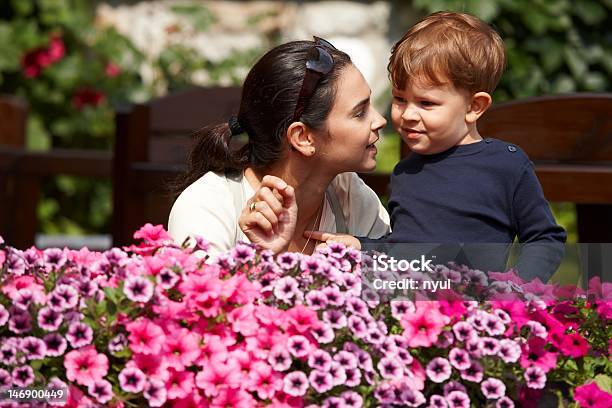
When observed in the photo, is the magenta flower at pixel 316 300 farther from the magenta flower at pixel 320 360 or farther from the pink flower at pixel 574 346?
the pink flower at pixel 574 346

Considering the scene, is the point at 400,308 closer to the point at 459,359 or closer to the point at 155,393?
the point at 459,359

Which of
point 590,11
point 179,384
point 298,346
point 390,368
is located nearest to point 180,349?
point 179,384

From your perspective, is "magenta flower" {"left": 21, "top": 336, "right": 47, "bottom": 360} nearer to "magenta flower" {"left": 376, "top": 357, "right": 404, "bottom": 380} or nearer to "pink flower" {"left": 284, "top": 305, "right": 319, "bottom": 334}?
"pink flower" {"left": 284, "top": 305, "right": 319, "bottom": 334}

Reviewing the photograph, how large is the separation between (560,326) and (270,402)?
0.47m

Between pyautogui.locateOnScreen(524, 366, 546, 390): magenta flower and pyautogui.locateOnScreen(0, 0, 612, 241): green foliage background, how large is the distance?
11.3 feet

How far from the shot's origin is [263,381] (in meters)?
1.62

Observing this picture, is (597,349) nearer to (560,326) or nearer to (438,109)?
(560,326)

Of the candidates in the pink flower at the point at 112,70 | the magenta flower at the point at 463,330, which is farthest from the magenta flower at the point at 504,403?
the pink flower at the point at 112,70

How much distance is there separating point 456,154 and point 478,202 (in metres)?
0.15

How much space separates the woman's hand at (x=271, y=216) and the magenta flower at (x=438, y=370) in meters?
0.64

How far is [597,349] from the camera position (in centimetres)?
178

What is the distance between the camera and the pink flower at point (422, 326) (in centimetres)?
164

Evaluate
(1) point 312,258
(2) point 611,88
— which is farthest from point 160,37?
(1) point 312,258

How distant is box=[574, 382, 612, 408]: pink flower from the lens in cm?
166
